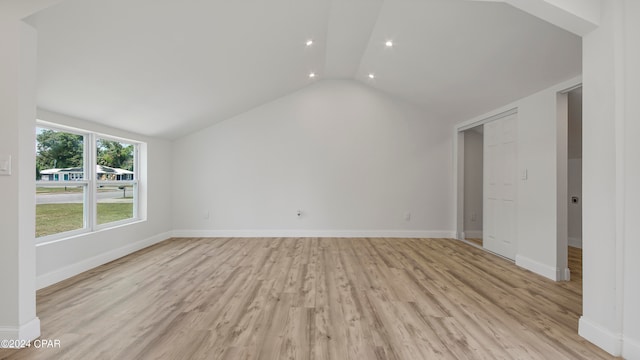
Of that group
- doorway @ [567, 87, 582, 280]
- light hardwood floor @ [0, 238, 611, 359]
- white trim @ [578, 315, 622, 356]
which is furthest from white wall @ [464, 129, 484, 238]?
white trim @ [578, 315, 622, 356]

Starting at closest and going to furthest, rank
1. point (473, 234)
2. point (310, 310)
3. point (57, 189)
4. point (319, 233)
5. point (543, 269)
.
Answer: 1. point (310, 310)
2. point (57, 189)
3. point (543, 269)
4. point (319, 233)
5. point (473, 234)

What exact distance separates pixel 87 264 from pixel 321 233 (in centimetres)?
358

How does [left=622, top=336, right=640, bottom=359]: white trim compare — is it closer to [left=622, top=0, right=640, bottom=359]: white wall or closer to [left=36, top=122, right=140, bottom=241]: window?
[left=622, top=0, right=640, bottom=359]: white wall

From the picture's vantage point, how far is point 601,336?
1882 millimetres

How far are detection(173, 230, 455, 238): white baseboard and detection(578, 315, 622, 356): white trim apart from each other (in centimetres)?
347

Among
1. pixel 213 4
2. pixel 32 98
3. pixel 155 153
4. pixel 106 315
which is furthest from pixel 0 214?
pixel 155 153

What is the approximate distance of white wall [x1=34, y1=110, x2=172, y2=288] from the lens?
2971 millimetres

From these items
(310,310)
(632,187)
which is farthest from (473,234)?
(310,310)

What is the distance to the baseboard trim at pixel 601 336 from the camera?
1798 mm

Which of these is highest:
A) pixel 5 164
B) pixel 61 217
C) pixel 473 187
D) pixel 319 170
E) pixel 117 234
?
pixel 319 170

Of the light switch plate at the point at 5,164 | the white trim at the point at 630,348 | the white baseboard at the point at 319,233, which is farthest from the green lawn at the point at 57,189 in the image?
the white trim at the point at 630,348

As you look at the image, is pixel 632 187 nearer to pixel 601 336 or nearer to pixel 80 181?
pixel 601 336

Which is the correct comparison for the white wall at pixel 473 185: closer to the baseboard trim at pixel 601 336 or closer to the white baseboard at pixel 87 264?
the baseboard trim at pixel 601 336

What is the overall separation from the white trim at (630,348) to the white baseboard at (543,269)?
1572 mm
